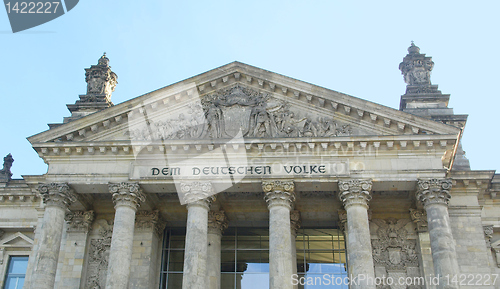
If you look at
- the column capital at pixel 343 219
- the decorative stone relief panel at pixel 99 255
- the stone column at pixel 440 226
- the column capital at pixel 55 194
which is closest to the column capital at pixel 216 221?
the decorative stone relief panel at pixel 99 255

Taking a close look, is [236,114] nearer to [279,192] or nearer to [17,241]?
[279,192]

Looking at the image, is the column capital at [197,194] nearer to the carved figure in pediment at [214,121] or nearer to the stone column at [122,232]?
the stone column at [122,232]

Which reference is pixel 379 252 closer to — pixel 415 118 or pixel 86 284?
pixel 415 118

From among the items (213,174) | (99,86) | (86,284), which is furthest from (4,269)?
(213,174)

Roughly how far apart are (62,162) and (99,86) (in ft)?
19.2

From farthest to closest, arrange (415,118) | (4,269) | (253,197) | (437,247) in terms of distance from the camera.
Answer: (4,269)
(253,197)
(415,118)
(437,247)

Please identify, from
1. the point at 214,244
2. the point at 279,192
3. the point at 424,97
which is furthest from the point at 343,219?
the point at 424,97

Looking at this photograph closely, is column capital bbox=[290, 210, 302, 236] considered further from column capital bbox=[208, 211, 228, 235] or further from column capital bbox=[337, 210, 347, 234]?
column capital bbox=[208, 211, 228, 235]

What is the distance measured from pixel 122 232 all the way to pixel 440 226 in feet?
40.7

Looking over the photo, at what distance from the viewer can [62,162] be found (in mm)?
24766

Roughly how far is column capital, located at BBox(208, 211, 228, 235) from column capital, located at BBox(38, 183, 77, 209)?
20.1 feet

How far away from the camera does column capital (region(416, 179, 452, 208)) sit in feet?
74.6

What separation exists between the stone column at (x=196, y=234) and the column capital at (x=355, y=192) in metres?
5.34

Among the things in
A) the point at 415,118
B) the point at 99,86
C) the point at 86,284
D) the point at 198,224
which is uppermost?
the point at 99,86
